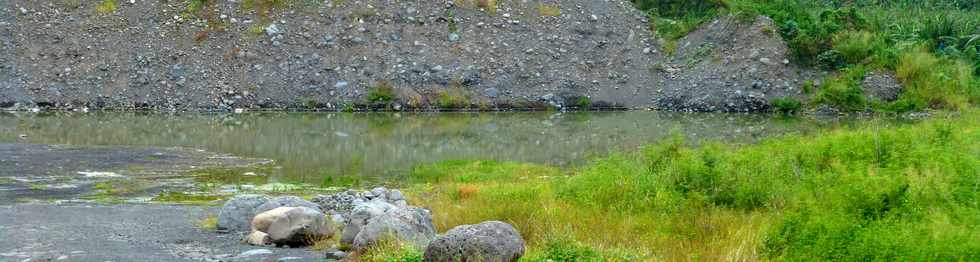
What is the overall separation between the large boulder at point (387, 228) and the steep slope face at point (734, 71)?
32531 millimetres

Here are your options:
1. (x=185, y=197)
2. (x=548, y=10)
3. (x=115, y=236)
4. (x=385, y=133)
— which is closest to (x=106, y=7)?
(x=548, y=10)

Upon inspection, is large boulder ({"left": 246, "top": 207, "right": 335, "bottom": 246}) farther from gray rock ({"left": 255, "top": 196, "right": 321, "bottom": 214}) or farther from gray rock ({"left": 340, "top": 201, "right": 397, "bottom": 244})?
gray rock ({"left": 255, "top": 196, "right": 321, "bottom": 214})

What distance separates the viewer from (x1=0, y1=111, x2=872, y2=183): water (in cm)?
2783

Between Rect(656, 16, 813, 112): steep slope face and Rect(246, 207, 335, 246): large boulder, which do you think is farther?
Rect(656, 16, 813, 112): steep slope face

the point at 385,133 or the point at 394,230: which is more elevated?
the point at 394,230

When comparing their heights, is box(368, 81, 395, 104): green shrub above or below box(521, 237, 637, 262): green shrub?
above

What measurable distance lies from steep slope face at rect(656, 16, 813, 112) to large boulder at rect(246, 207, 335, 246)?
32700mm

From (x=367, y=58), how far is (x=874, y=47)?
68.3ft

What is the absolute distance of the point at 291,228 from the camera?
13555 mm

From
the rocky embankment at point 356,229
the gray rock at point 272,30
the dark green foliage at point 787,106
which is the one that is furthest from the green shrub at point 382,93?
the rocky embankment at point 356,229

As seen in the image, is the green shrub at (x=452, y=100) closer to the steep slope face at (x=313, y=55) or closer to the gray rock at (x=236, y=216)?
the steep slope face at (x=313, y=55)

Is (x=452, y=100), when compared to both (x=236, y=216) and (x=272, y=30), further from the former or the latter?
(x=236, y=216)

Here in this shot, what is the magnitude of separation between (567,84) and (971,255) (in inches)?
1447

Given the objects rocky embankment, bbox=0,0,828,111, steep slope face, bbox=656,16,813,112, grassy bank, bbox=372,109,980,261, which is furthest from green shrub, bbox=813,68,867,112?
grassy bank, bbox=372,109,980,261
